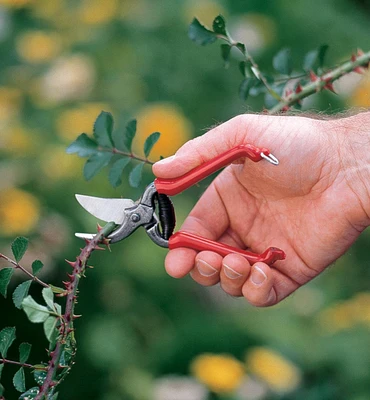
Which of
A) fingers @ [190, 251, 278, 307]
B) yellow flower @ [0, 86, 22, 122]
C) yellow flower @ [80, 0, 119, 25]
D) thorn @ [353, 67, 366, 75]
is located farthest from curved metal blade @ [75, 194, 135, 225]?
yellow flower @ [80, 0, 119, 25]

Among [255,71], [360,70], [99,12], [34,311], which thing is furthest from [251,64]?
[99,12]

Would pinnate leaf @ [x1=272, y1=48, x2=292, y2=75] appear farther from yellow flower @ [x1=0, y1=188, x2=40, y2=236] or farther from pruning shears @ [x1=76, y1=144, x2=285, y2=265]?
yellow flower @ [x1=0, y1=188, x2=40, y2=236]

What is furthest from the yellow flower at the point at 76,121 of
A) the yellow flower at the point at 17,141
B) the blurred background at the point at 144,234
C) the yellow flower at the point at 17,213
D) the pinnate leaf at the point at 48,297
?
the pinnate leaf at the point at 48,297

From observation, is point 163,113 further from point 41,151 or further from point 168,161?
point 168,161

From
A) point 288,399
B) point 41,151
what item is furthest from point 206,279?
point 41,151

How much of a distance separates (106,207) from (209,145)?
189 millimetres

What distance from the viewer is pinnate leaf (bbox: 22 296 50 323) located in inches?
27.9

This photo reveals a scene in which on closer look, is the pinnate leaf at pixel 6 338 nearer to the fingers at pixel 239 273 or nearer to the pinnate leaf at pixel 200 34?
the fingers at pixel 239 273

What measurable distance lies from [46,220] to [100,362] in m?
0.50

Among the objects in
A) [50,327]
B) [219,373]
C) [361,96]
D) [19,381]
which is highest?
[50,327]

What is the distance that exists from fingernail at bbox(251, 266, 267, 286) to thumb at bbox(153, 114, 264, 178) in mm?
206

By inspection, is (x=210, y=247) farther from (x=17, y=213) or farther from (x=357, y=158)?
(x=17, y=213)

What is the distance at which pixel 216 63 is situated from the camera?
3.03 meters

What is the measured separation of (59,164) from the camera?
240 centimetres
